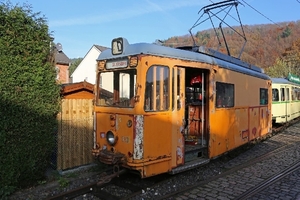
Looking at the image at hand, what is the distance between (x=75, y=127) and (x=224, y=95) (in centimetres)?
408

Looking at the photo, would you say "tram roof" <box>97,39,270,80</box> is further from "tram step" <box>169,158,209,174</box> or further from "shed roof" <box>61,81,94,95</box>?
"tram step" <box>169,158,209,174</box>

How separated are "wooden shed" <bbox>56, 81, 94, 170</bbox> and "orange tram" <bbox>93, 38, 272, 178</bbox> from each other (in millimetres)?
1191

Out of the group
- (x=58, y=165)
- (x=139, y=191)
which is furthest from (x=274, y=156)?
(x=58, y=165)

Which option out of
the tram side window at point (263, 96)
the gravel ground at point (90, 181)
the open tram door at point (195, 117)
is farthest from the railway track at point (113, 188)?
the tram side window at point (263, 96)

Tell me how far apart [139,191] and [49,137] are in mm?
2443

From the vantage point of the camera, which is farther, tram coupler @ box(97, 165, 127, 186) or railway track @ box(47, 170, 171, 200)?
railway track @ box(47, 170, 171, 200)

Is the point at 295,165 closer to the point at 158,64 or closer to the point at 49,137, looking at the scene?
the point at 158,64

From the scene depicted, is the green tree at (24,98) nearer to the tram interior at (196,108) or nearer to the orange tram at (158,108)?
the orange tram at (158,108)

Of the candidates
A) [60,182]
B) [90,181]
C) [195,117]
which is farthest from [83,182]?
[195,117]

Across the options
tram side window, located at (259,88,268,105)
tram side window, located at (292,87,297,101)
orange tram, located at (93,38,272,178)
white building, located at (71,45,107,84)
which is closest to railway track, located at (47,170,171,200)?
orange tram, located at (93,38,272,178)

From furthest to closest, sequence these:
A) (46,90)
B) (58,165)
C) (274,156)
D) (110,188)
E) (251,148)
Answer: (251,148)
(274,156)
(58,165)
(46,90)
(110,188)

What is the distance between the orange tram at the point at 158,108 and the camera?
16.9 feet

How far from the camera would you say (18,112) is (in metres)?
5.64

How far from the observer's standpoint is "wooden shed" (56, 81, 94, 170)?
6.82m
